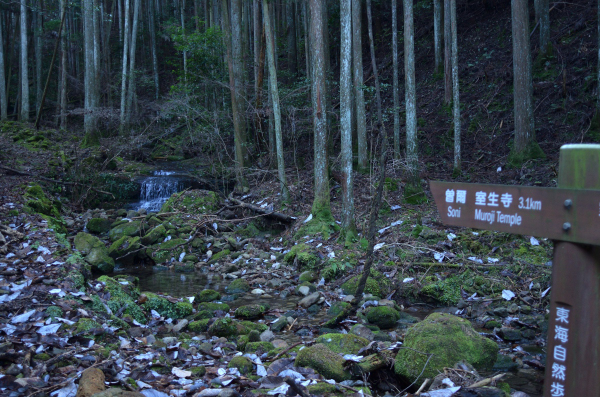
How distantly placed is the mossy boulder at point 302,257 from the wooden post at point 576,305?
21.1 feet

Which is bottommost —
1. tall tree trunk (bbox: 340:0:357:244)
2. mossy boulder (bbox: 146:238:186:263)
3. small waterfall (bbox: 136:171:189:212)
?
mossy boulder (bbox: 146:238:186:263)

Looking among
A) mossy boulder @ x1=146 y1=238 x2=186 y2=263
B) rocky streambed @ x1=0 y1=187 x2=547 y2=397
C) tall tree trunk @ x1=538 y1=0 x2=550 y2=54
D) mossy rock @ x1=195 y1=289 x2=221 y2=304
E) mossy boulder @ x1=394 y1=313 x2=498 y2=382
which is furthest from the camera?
tall tree trunk @ x1=538 y1=0 x2=550 y2=54

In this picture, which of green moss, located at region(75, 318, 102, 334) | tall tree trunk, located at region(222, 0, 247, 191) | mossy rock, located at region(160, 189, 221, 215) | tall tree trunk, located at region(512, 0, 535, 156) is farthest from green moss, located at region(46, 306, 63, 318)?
tall tree trunk, located at region(512, 0, 535, 156)

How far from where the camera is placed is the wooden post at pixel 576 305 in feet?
7.14

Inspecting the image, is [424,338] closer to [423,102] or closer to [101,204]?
[101,204]

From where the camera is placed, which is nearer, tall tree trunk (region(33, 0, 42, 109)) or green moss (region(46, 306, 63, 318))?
green moss (region(46, 306, 63, 318))

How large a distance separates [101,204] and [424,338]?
12.2m

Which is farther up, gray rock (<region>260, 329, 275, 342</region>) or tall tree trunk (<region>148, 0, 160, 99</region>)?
tall tree trunk (<region>148, 0, 160, 99</region>)

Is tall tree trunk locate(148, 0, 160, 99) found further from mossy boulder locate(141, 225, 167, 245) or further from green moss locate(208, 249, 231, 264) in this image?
green moss locate(208, 249, 231, 264)

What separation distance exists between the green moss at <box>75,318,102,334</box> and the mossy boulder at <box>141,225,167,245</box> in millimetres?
6291

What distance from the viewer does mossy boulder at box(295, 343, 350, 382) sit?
12.7 ft

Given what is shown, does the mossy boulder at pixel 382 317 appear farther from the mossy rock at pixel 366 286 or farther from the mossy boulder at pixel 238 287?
the mossy boulder at pixel 238 287

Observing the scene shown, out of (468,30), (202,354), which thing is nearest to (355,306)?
(202,354)

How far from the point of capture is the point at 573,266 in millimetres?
2203
